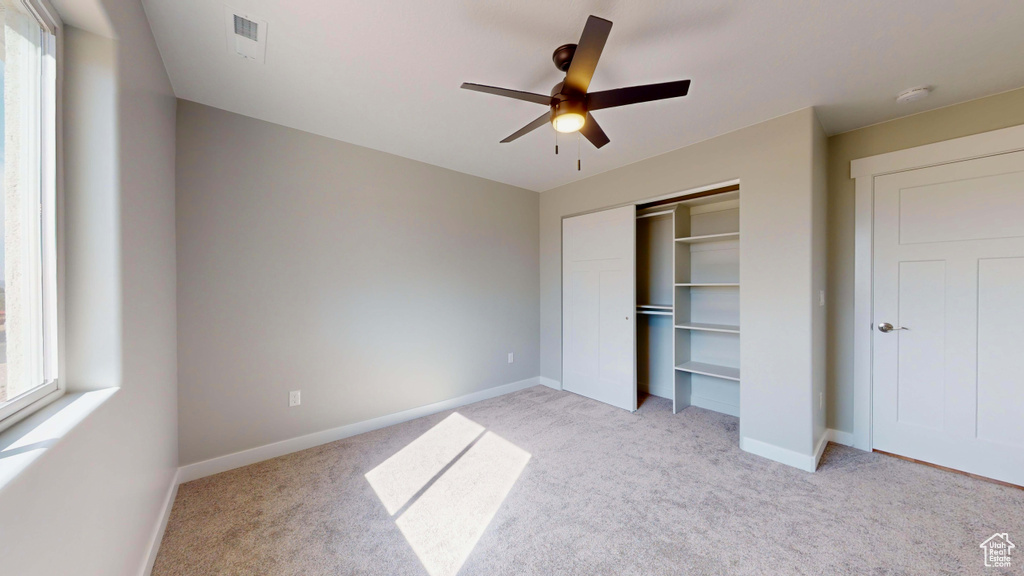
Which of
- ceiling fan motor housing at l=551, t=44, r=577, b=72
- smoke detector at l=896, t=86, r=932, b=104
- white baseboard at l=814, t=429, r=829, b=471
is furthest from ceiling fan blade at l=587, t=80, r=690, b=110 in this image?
white baseboard at l=814, t=429, r=829, b=471

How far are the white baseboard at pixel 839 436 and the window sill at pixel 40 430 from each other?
4070 mm

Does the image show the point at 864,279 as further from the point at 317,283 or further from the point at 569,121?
the point at 317,283

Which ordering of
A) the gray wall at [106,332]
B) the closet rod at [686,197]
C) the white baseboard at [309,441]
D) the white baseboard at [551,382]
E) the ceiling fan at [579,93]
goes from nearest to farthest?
the gray wall at [106,332] → the ceiling fan at [579,93] → the white baseboard at [309,441] → the closet rod at [686,197] → the white baseboard at [551,382]

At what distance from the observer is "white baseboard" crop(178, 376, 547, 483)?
7.34 feet

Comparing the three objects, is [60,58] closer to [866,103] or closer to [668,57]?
[668,57]

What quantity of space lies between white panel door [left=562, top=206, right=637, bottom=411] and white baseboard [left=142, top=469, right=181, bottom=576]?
10.8 ft

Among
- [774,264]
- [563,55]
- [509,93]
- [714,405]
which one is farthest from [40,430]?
[714,405]

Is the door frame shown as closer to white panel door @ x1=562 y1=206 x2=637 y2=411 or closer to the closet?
the closet

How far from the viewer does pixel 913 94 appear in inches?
83.1

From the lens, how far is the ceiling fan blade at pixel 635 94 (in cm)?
153

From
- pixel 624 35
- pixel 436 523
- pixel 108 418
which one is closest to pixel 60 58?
pixel 108 418

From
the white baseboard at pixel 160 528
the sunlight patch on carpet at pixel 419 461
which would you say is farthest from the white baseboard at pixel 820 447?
the white baseboard at pixel 160 528

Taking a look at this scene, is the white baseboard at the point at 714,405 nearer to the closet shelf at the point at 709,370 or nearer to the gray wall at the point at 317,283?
the closet shelf at the point at 709,370

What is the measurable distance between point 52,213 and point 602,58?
2237 mm
